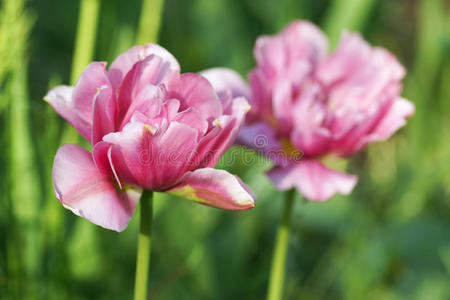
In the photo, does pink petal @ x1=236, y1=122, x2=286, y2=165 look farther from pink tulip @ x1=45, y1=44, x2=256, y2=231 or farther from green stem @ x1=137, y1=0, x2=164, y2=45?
green stem @ x1=137, y1=0, x2=164, y2=45

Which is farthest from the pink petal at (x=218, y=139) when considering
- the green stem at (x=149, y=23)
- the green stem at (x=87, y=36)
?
the green stem at (x=149, y=23)

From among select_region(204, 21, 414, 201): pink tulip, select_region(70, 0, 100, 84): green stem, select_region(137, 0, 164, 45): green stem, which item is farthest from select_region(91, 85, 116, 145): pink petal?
select_region(137, 0, 164, 45): green stem

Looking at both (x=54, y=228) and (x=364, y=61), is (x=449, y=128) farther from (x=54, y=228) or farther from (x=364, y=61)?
(x=54, y=228)

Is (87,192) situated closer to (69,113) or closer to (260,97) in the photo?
(69,113)

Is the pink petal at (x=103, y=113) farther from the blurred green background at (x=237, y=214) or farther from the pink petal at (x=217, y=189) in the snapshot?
the blurred green background at (x=237, y=214)

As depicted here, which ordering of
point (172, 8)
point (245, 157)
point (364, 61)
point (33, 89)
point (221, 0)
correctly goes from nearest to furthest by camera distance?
point (364, 61), point (245, 157), point (221, 0), point (33, 89), point (172, 8)

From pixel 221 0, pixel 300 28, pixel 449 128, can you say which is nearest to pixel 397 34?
pixel 449 128

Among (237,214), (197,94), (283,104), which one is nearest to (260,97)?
(283,104)
